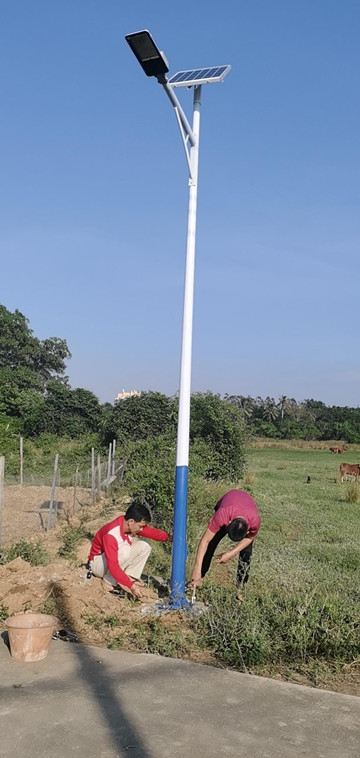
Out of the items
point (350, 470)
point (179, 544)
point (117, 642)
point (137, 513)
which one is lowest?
point (117, 642)

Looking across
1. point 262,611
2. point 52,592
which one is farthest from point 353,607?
point 52,592

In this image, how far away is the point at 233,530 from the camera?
19.7ft

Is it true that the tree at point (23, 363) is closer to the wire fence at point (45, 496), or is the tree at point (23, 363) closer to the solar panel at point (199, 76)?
the wire fence at point (45, 496)

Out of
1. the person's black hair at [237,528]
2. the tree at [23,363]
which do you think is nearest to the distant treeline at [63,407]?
the tree at [23,363]

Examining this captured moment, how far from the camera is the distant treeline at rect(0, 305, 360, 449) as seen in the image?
2138cm

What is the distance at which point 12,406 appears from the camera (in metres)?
43.4

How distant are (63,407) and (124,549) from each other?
36.1m

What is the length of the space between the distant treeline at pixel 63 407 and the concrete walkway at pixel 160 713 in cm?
1561

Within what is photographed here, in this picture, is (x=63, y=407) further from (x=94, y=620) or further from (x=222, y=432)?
(x=94, y=620)

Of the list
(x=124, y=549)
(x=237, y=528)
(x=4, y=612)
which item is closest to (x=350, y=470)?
(x=124, y=549)

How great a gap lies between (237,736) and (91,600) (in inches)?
109

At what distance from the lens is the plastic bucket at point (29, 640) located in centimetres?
470

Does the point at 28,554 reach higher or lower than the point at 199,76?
lower

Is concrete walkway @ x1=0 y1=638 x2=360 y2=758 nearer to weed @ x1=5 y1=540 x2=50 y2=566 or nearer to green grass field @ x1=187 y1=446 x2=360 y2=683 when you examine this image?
green grass field @ x1=187 y1=446 x2=360 y2=683
